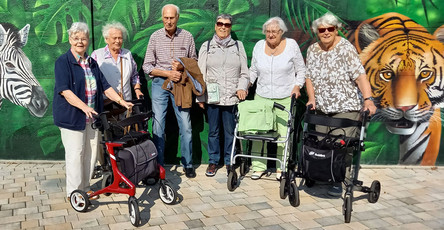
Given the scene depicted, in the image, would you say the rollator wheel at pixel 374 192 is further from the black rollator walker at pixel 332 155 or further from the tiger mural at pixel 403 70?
the tiger mural at pixel 403 70

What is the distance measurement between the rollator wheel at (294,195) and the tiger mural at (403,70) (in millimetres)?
2246

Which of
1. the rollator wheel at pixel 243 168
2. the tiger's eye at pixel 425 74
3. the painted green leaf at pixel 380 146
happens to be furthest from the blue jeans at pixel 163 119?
the tiger's eye at pixel 425 74

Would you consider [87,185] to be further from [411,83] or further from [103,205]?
[411,83]

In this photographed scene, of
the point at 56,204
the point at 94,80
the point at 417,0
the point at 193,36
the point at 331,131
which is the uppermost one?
the point at 417,0

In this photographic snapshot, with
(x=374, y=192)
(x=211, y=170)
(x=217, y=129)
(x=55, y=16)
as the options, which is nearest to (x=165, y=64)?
(x=217, y=129)

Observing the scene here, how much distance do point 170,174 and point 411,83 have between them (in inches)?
149

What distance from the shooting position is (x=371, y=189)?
4.98m

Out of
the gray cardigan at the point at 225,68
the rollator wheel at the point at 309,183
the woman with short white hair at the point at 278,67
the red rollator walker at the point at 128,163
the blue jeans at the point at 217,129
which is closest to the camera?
the red rollator walker at the point at 128,163

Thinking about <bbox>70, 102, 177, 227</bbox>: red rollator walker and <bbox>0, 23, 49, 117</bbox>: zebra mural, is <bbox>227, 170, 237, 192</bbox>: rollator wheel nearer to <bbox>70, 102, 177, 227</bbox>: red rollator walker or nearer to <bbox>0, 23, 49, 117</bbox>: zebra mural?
<bbox>70, 102, 177, 227</bbox>: red rollator walker

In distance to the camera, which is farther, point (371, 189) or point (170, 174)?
point (170, 174)

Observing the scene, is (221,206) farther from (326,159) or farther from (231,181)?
(326,159)

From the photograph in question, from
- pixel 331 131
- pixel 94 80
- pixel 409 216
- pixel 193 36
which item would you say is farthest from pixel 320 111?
pixel 94 80

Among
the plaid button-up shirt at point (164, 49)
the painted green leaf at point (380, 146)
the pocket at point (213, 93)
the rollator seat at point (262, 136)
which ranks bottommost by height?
the painted green leaf at point (380, 146)

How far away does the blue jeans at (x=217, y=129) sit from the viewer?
19.4 feet
